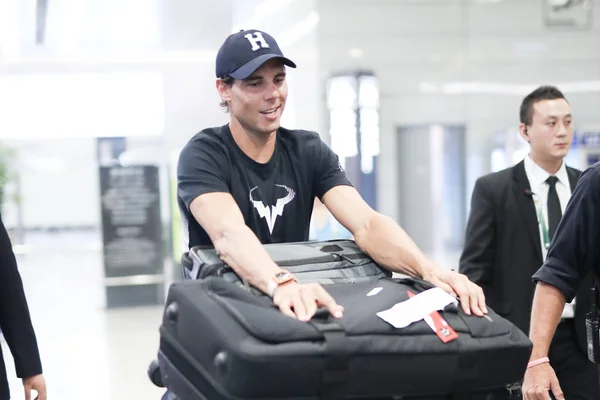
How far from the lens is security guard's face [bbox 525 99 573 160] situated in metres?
3.38

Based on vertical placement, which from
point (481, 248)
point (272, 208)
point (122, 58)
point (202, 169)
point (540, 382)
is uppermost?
point (122, 58)

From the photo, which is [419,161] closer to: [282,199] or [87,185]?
[87,185]

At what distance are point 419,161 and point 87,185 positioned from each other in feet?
12.1

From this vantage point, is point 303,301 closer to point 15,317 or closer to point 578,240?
point 578,240

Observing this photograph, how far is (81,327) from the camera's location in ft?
26.6

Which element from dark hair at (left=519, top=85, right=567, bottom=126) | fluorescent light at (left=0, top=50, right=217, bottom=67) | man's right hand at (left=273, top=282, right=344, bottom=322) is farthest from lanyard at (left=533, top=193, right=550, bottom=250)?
fluorescent light at (left=0, top=50, right=217, bottom=67)

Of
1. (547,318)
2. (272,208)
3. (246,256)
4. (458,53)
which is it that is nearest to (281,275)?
(246,256)

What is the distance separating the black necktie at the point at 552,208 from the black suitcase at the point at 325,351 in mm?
1779

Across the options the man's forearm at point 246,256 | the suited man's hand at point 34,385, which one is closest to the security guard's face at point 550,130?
the man's forearm at point 246,256

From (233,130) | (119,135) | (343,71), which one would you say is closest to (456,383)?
(233,130)

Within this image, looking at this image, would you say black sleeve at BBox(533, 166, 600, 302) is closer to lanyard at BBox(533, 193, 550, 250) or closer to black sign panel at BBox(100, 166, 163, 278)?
lanyard at BBox(533, 193, 550, 250)

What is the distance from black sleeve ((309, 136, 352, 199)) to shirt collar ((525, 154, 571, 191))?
1.44 meters

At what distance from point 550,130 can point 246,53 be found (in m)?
1.80

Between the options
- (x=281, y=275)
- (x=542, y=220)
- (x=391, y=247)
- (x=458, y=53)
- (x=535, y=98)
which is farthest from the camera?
(x=458, y=53)
